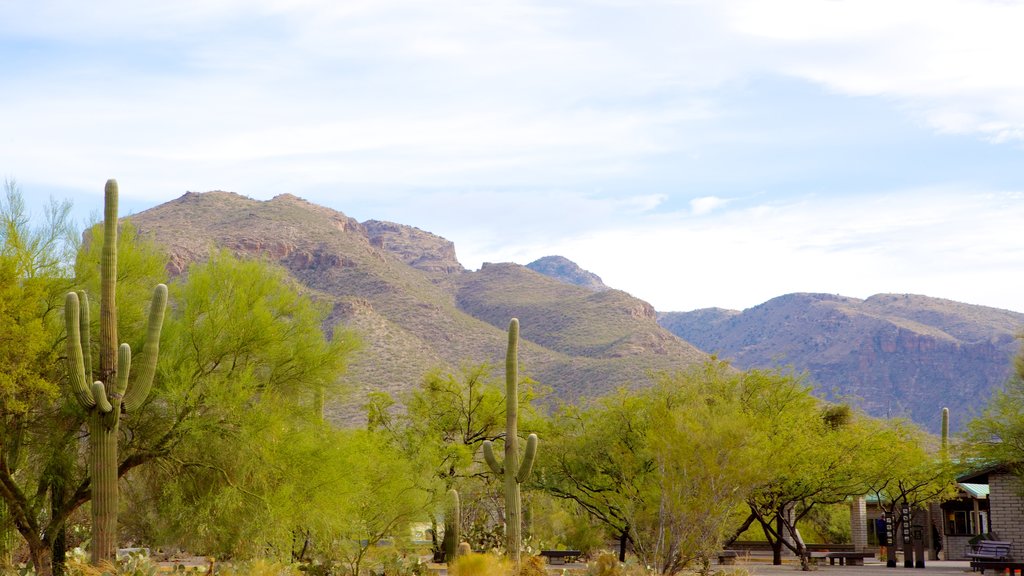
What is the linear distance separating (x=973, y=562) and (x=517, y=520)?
49.5 ft

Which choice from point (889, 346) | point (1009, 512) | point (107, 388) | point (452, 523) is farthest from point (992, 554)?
point (889, 346)

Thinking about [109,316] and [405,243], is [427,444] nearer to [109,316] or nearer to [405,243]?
[109,316]

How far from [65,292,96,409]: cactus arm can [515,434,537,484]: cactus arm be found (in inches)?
372

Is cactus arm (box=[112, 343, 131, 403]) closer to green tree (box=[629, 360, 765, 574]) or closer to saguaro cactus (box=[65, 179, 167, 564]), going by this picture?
saguaro cactus (box=[65, 179, 167, 564])

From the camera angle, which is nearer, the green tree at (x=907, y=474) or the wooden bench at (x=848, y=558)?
the green tree at (x=907, y=474)

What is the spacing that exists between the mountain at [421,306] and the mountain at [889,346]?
25.7 m

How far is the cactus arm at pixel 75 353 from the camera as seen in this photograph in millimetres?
18469

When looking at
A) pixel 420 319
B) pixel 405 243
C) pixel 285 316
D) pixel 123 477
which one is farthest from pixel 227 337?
pixel 405 243

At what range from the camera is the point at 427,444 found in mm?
33281

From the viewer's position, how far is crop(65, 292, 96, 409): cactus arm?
18469 millimetres

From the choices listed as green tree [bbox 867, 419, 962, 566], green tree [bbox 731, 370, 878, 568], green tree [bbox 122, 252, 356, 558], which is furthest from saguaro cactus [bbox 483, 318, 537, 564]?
green tree [bbox 867, 419, 962, 566]

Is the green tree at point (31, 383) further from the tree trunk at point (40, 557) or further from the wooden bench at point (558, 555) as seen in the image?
the wooden bench at point (558, 555)

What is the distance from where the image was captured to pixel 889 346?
14375 centimetres

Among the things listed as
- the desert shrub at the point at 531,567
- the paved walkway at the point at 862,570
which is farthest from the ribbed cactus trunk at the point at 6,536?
the paved walkway at the point at 862,570
